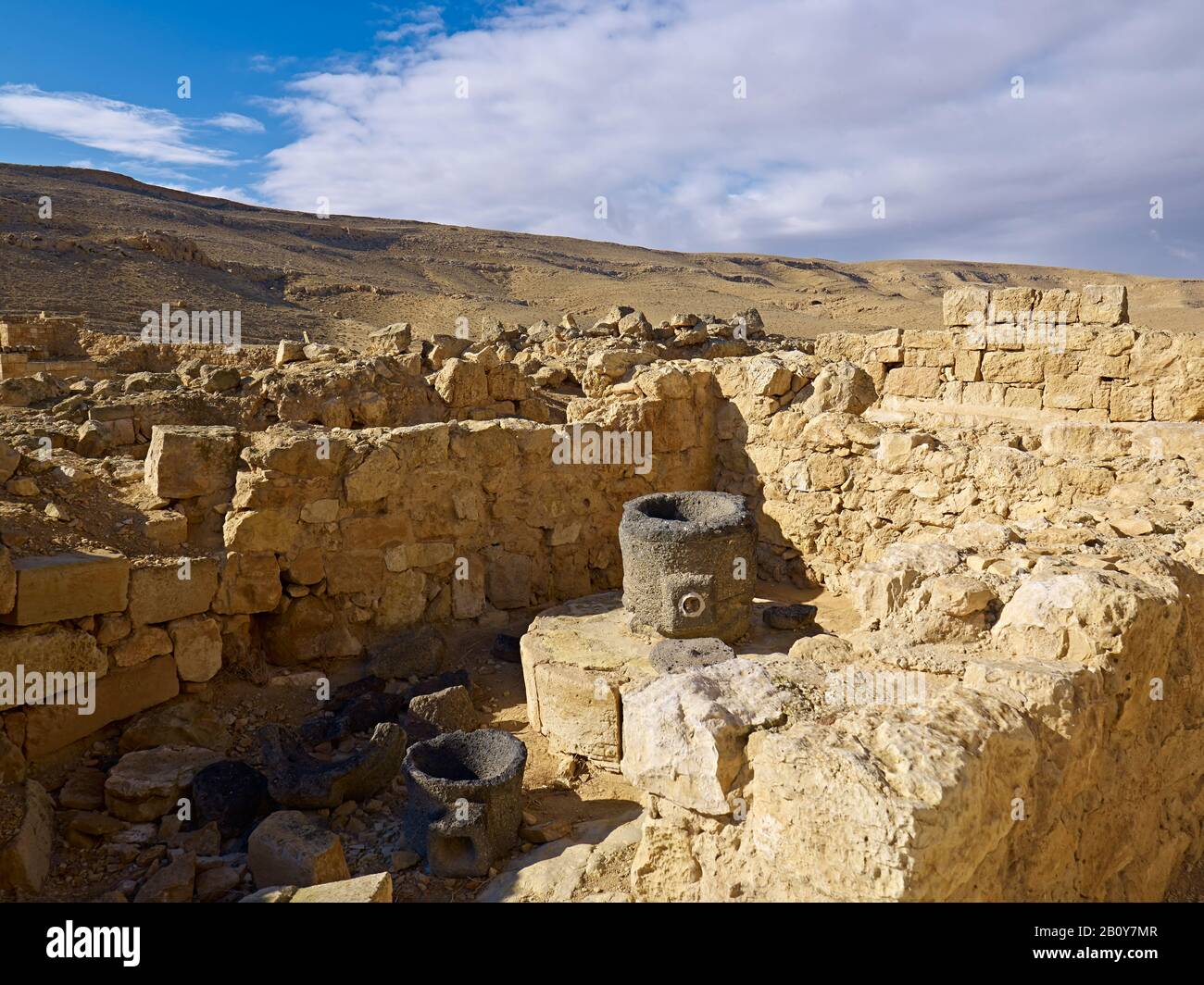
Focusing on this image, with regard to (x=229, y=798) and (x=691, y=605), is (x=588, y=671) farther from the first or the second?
(x=229, y=798)

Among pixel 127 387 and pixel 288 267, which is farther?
pixel 288 267

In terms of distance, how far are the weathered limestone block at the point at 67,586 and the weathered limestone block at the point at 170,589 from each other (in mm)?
98

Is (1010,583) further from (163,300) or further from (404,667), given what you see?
(163,300)

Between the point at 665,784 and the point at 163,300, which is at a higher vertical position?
the point at 163,300

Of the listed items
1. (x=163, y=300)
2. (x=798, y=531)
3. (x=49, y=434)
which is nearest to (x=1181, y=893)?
(x=798, y=531)

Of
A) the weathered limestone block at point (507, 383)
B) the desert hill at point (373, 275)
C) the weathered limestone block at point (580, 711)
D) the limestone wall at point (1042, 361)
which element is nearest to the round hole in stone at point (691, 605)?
the weathered limestone block at point (580, 711)

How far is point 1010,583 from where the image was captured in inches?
153

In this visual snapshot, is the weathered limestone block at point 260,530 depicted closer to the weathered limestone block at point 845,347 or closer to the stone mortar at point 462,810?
the stone mortar at point 462,810

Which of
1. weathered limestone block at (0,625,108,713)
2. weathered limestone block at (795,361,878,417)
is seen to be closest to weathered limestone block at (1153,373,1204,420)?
weathered limestone block at (795,361,878,417)

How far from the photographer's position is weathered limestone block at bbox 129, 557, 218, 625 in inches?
209

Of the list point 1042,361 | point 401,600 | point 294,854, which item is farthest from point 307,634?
point 1042,361

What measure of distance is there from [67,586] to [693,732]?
4035 mm

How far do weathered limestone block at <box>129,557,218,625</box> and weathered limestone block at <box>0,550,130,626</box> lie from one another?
Result: 0.32 feet

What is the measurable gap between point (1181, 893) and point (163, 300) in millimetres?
22833
